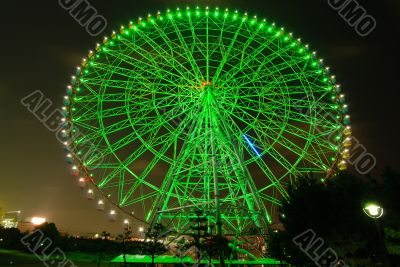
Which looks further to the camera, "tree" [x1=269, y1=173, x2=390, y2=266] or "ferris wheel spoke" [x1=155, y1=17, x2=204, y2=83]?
"ferris wheel spoke" [x1=155, y1=17, x2=204, y2=83]

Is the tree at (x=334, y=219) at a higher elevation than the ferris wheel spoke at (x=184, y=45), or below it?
below

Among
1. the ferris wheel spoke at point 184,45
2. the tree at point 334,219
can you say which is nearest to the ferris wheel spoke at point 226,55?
the ferris wheel spoke at point 184,45

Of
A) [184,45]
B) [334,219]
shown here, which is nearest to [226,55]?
[184,45]

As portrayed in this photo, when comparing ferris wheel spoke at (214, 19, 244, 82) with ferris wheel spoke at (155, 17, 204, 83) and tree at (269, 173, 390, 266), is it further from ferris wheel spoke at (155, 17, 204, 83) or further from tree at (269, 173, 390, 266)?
tree at (269, 173, 390, 266)

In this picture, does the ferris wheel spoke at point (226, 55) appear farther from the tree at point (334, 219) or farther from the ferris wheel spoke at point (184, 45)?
the tree at point (334, 219)

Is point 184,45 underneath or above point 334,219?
above

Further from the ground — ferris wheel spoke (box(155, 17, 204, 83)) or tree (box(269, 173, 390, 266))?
ferris wheel spoke (box(155, 17, 204, 83))

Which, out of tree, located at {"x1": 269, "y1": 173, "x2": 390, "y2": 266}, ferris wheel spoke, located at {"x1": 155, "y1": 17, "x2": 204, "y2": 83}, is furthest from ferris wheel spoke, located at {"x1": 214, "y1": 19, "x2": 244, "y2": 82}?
tree, located at {"x1": 269, "y1": 173, "x2": 390, "y2": 266}

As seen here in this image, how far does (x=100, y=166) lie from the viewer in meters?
25.0

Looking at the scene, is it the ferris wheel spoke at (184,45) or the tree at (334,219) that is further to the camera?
the ferris wheel spoke at (184,45)

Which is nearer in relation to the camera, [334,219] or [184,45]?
[334,219]

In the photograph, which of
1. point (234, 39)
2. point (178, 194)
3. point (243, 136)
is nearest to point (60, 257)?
point (178, 194)

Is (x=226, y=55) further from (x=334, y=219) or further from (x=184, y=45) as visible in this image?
(x=334, y=219)

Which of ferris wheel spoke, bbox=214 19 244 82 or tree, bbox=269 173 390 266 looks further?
ferris wheel spoke, bbox=214 19 244 82
